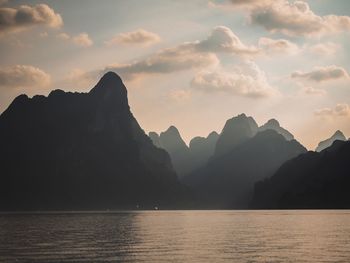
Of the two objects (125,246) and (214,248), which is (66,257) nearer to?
(125,246)

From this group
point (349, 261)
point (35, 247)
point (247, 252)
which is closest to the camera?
point (349, 261)

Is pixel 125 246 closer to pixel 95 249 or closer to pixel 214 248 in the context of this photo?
pixel 95 249

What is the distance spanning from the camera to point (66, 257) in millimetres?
67625

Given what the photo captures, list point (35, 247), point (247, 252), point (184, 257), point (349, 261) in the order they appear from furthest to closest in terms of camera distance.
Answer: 1. point (35, 247)
2. point (247, 252)
3. point (184, 257)
4. point (349, 261)

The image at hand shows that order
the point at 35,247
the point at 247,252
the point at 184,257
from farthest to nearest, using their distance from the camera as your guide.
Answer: the point at 35,247
the point at 247,252
the point at 184,257

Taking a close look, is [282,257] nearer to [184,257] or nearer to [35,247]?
[184,257]

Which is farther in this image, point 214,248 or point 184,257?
point 214,248

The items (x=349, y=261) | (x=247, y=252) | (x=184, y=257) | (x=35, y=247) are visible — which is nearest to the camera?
(x=349, y=261)

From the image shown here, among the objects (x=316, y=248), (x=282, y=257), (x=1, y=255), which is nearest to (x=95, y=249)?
(x=1, y=255)

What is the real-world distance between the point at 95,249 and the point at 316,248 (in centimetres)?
3413

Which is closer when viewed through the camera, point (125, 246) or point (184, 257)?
point (184, 257)

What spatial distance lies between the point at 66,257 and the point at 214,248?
24.5m

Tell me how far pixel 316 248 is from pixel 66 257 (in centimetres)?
3874

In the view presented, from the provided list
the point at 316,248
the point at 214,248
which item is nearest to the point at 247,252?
the point at 214,248
